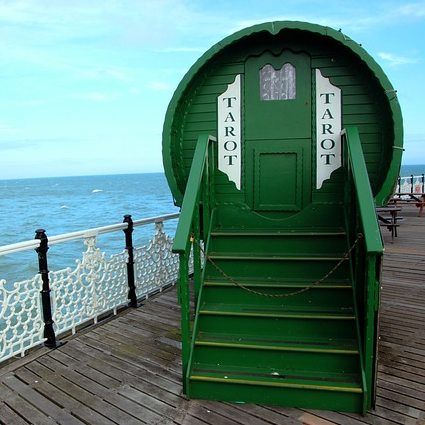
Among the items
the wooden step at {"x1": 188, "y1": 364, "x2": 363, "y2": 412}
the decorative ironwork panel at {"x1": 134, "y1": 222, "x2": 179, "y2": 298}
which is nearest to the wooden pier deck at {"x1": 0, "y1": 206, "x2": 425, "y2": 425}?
the wooden step at {"x1": 188, "y1": 364, "x2": 363, "y2": 412}

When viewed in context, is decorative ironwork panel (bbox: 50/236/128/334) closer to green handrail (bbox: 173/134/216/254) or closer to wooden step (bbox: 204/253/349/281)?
wooden step (bbox: 204/253/349/281)

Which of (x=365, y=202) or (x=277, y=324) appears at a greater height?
(x=365, y=202)

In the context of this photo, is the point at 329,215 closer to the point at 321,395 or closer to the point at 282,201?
the point at 282,201

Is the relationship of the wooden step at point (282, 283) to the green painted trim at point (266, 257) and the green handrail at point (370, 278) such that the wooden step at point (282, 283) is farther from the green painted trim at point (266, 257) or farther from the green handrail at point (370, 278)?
the green handrail at point (370, 278)

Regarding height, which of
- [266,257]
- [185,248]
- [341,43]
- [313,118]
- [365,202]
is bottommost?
[266,257]

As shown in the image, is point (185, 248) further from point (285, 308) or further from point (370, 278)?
point (370, 278)

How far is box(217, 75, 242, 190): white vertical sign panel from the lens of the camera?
16.4 feet

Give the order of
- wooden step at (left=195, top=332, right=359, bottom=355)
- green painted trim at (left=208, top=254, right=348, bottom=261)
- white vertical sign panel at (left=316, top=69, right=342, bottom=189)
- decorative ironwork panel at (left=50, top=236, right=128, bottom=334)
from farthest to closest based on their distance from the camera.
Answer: decorative ironwork panel at (left=50, top=236, right=128, bottom=334)
white vertical sign panel at (left=316, top=69, right=342, bottom=189)
green painted trim at (left=208, top=254, right=348, bottom=261)
wooden step at (left=195, top=332, right=359, bottom=355)

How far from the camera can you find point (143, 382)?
3.87 metres

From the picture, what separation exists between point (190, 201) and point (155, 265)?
310 centimetres

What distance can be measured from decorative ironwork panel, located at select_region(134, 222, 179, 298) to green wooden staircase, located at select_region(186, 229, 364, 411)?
2.05 m

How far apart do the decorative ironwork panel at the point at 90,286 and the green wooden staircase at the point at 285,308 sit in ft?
5.32

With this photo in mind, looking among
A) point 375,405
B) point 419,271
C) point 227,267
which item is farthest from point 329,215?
point 419,271

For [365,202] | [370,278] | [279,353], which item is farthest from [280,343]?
[365,202]
